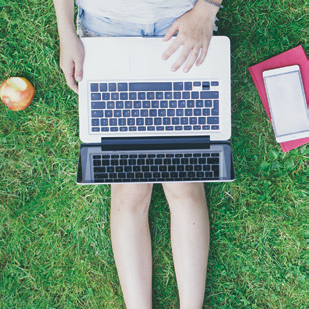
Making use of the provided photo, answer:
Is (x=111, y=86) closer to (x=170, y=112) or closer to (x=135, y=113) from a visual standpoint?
(x=135, y=113)

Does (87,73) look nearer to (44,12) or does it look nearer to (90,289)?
(44,12)

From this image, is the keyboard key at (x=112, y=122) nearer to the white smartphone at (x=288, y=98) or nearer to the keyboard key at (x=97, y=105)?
the keyboard key at (x=97, y=105)

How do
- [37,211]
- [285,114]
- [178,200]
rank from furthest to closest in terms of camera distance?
1. [37,211]
2. [285,114]
3. [178,200]

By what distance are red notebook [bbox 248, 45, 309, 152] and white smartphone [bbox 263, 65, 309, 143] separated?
1.4 inches

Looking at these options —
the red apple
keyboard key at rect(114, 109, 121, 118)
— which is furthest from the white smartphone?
the red apple

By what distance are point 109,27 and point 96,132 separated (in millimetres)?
423

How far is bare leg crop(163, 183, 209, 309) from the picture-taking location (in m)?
1.42

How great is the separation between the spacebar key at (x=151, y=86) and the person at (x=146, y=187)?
0.07 meters

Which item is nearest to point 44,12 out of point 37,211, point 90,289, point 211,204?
point 37,211

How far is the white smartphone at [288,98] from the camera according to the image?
160 cm

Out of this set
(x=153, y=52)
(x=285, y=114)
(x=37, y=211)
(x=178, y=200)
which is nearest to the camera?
(x=153, y=52)

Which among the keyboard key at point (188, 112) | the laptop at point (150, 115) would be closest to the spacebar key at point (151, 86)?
the laptop at point (150, 115)

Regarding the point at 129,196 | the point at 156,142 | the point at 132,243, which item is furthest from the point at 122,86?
the point at 132,243

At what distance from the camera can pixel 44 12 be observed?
1702 millimetres
